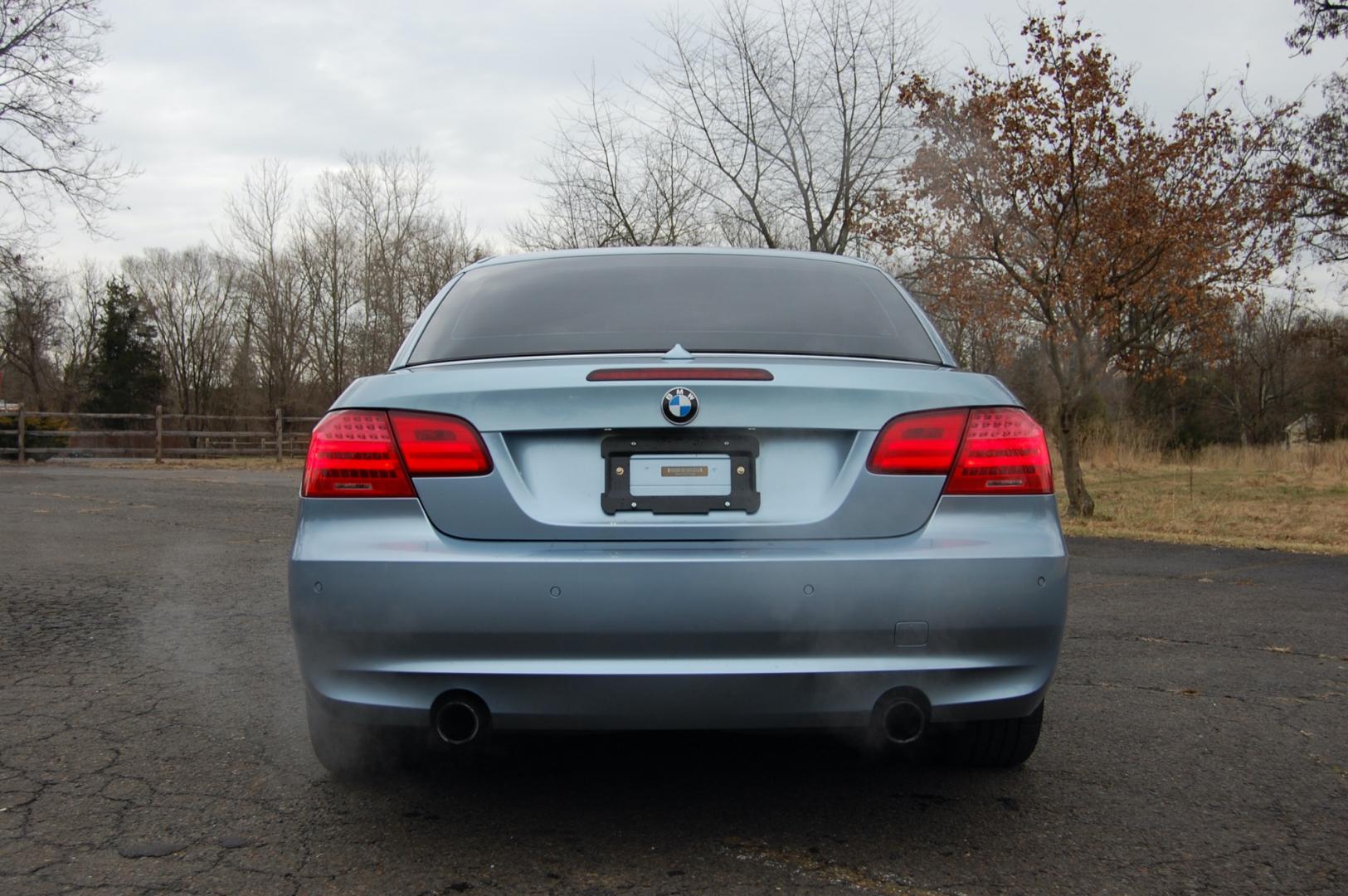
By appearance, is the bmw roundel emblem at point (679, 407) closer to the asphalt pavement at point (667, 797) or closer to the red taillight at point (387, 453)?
the red taillight at point (387, 453)

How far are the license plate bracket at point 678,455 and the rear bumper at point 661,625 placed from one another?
0.10 m

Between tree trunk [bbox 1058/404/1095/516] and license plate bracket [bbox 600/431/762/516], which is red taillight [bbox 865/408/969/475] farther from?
tree trunk [bbox 1058/404/1095/516]

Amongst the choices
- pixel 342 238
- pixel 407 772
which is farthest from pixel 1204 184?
pixel 342 238

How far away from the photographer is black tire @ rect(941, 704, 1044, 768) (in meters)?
3.10

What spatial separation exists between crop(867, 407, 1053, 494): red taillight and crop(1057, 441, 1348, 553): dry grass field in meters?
9.27

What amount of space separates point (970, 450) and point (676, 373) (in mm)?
A: 732

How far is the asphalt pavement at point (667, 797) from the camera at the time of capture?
246 centimetres

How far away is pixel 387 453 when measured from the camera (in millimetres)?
2615

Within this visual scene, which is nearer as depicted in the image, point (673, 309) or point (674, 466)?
point (674, 466)

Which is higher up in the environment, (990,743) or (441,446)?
(441,446)

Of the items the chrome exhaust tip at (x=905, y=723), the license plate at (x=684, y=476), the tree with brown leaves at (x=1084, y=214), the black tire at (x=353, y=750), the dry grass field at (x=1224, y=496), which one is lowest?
the dry grass field at (x=1224, y=496)

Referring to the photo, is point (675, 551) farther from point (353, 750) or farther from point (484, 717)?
point (353, 750)

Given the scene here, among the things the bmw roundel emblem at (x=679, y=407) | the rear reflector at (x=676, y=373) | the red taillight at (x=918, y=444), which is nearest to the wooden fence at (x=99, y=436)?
the rear reflector at (x=676, y=373)

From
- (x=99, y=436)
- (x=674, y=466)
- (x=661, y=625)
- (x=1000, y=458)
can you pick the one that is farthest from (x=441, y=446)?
(x=99, y=436)
